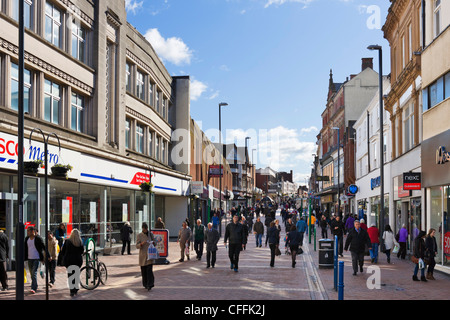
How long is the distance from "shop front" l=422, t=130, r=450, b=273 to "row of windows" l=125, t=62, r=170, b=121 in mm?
15636

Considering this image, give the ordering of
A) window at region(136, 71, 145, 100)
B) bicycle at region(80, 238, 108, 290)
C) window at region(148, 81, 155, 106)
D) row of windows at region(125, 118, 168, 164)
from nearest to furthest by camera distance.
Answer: bicycle at region(80, 238, 108, 290), row of windows at region(125, 118, 168, 164), window at region(136, 71, 145, 100), window at region(148, 81, 155, 106)

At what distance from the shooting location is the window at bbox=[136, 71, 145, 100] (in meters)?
31.0

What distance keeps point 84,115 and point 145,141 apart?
8894mm

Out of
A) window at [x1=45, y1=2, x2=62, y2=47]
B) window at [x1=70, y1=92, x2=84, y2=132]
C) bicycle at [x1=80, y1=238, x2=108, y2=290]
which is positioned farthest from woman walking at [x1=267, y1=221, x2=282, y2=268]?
window at [x1=45, y1=2, x2=62, y2=47]

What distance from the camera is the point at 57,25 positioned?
21.0 m

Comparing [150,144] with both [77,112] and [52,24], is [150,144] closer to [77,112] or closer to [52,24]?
[77,112]

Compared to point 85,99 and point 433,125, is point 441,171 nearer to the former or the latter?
point 433,125

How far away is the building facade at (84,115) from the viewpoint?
1736 centimetres

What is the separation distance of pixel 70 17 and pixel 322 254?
13249mm

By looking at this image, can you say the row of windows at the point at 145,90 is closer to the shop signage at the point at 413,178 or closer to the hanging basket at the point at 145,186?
the hanging basket at the point at 145,186

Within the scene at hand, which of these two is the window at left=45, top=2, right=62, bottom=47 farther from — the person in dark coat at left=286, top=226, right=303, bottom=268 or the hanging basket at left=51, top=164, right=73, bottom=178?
the person in dark coat at left=286, top=226, right=303, bottom=268

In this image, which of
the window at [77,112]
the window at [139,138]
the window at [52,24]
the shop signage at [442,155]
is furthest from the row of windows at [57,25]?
the shop signage at [442,155]

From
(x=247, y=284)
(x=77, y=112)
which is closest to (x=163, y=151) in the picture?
(x=77, y=112)
